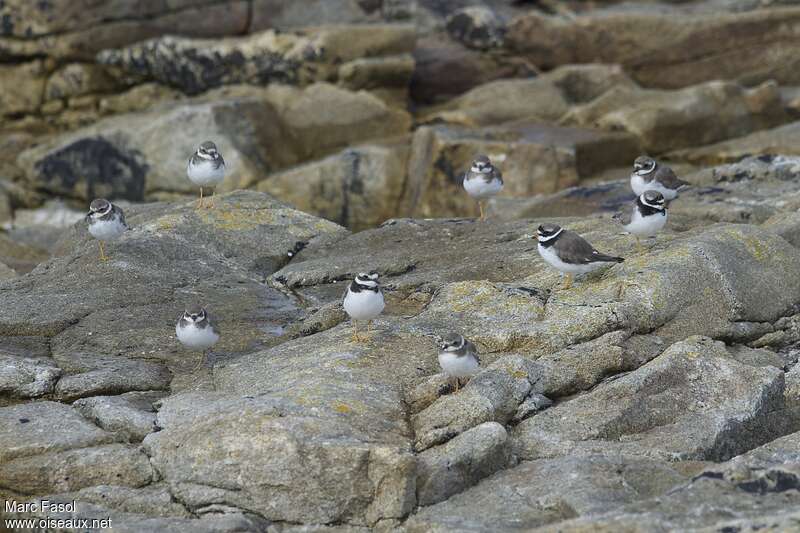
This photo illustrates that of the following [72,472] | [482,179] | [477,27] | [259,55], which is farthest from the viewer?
[477,27]

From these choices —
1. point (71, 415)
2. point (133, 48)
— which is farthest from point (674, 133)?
point (71, 415)

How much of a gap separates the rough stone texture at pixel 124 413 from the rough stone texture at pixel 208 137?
16806 millimetres

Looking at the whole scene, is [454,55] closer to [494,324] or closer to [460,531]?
[494,324]

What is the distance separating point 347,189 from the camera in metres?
27.7

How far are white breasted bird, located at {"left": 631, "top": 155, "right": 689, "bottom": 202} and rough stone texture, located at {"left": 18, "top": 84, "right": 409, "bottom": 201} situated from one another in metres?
13.2

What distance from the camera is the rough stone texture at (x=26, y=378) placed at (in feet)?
39.1

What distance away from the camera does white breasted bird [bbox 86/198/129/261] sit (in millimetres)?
15156

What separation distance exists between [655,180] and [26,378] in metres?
10.3

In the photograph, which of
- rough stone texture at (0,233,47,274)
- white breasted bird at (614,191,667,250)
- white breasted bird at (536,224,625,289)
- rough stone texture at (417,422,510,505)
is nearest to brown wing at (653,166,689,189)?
white breasted bird at (614,191,667,250)

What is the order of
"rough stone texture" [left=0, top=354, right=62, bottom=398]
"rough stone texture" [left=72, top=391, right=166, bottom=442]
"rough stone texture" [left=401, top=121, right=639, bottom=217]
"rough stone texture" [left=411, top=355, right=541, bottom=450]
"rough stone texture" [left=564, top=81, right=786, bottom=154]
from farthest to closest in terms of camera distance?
"rough stone texture" [left=564, top=81, right=786, bottom=154] < "rough stone texture" [left=401, top=121, right=639, bottom=217] < "rough stone texture" [left=0, top=354, right=62, bottom=398] < "rough stone texture" [left=72, top=391, right=166, bottom=442] < "rough stone texture" [left=411, top=355, right=541, bottom=450]

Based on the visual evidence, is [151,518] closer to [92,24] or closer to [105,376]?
[105,376]

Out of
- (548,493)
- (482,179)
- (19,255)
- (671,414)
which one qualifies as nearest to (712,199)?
(482,179)

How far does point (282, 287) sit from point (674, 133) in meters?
15.6

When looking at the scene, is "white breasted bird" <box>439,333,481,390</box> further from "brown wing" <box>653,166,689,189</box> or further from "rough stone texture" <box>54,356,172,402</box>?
"brown wing" <box>653,166,689,189</box>
